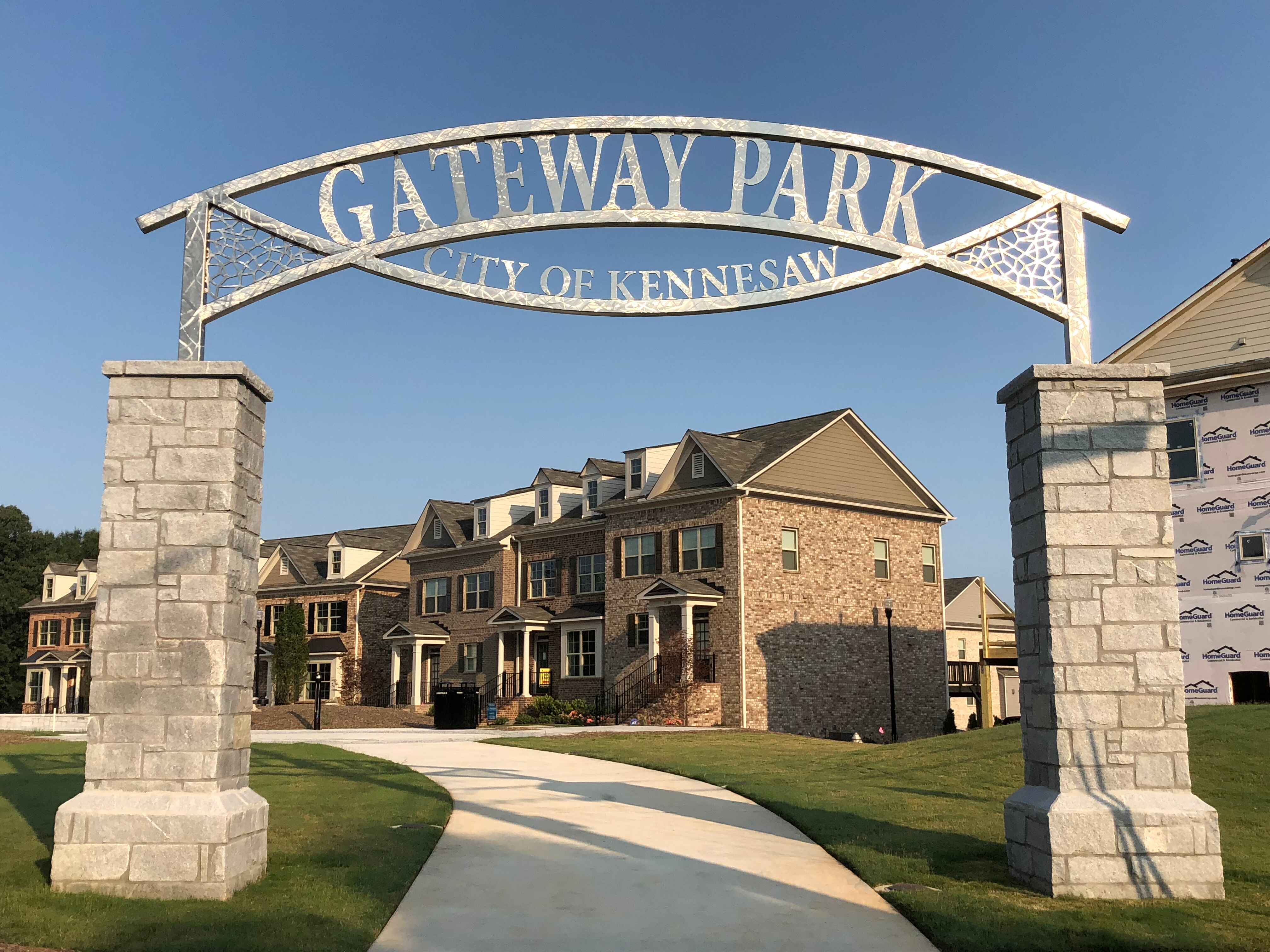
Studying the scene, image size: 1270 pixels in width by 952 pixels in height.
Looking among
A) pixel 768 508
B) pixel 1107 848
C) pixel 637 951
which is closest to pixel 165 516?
pixel 637 951

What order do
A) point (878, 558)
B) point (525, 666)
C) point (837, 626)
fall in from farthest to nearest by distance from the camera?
point (525, 666), point (878, 558), point (837, 626)

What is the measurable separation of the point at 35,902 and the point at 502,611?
28.8m

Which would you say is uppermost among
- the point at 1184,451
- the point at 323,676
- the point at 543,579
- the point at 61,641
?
the point at 1184,451

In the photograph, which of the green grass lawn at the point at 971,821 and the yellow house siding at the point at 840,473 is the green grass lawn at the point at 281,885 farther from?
the yellow house siding at the point at 840,473

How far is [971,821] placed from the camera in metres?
9.97

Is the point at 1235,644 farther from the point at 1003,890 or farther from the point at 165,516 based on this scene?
the point at 165,516

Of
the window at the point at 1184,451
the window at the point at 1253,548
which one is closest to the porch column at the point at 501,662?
the window at the point at 1184,451

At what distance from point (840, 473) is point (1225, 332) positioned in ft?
45.1

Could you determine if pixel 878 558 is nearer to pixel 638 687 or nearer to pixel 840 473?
pixel 840 473

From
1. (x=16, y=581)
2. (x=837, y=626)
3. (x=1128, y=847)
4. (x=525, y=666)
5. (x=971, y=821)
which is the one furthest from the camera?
(x=16, y=581)

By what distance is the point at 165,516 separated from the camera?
7535 millimetres

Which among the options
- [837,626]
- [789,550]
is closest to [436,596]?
Result: [789,550]

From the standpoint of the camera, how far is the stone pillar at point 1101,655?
7.04 m

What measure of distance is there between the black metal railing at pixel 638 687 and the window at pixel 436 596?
34.1 ft
